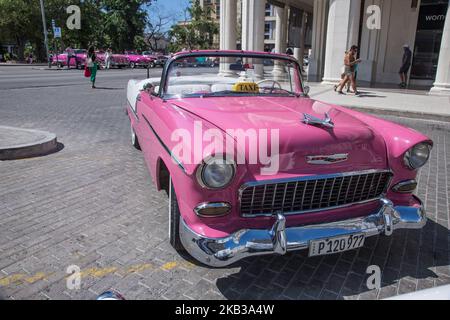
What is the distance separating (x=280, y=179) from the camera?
2.39 m

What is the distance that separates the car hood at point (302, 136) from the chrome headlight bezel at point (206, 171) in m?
0.15

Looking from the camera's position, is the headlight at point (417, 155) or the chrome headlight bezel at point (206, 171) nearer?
the chrome headlight bezel at point (206, 171)

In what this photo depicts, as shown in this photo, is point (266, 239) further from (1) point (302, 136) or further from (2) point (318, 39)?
(2) point (318, 39)

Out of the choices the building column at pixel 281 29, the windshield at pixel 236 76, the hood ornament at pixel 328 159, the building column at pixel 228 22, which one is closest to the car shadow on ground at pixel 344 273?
the hood ornament at pixel 328 159

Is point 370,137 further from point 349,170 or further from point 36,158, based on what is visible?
point 36,158

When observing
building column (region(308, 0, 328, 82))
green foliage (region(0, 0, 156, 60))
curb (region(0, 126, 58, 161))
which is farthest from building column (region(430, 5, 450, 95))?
green foliage (region(0, 0, 156, 60))

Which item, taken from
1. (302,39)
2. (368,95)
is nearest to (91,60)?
(368,95)

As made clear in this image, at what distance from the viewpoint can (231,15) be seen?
17406 mm

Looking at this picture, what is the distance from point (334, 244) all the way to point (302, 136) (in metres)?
0.77

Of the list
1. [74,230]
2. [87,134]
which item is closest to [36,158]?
[87,134]

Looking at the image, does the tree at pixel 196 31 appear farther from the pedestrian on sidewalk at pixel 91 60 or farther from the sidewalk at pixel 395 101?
the sidewalk at pixel 395 101

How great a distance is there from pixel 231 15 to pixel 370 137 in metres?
16.2

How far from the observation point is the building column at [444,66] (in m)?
11.1

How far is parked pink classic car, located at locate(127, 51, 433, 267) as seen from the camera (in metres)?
2.30
